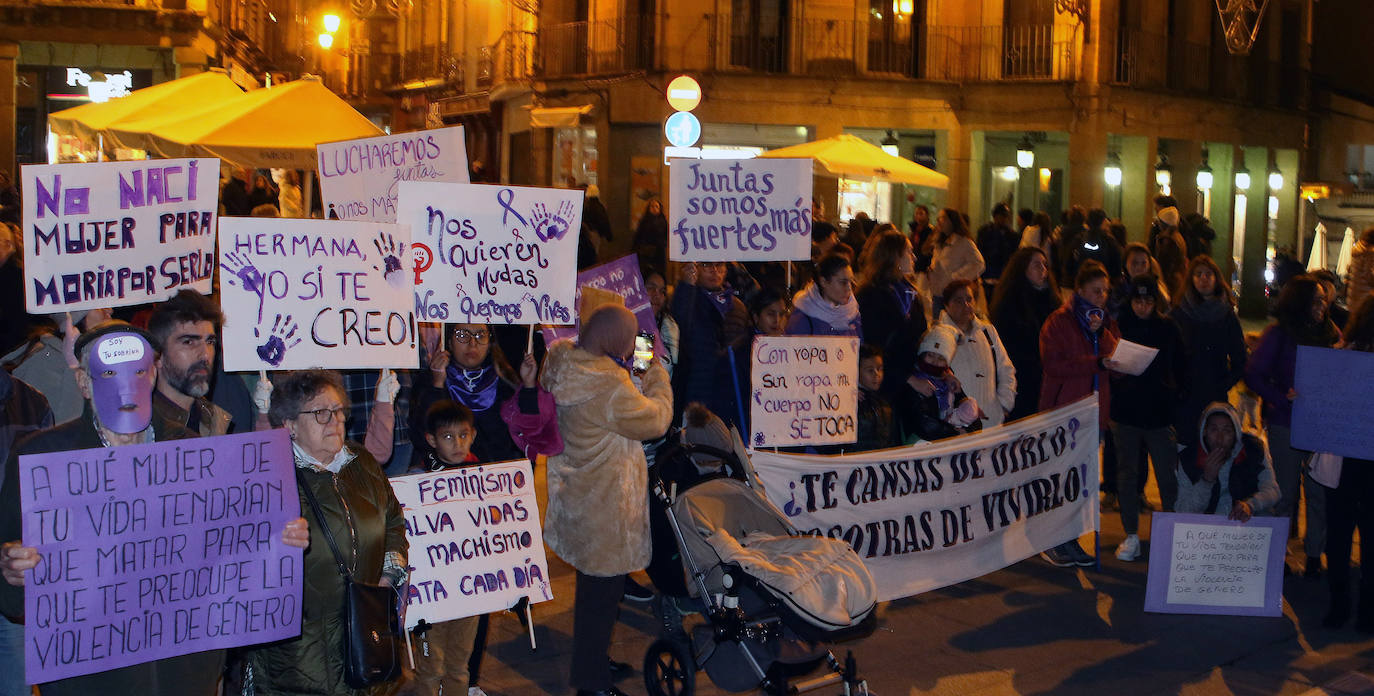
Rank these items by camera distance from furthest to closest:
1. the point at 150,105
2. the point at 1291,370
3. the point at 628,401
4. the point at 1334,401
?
the point at 150,105
the point at 1291,370
the point at 1334,401
the point at 628,401

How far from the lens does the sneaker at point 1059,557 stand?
8.81m

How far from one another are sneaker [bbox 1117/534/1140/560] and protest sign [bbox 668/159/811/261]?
9.12 feet

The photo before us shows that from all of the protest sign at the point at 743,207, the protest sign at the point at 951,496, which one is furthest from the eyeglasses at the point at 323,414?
the protest sign at the point at 743,207

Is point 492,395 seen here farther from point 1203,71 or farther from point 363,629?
point 1203,71

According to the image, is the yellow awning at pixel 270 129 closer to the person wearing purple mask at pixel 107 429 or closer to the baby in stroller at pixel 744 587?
the baby in stroller at pixel 744 587

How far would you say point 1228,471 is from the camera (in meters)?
8.15

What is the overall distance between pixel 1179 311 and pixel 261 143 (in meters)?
7.05

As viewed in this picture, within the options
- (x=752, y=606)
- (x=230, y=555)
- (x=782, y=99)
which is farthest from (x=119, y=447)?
(x=782, y=99)

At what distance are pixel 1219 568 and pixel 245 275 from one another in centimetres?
536

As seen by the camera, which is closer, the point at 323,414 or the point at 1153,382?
the point at 323,414

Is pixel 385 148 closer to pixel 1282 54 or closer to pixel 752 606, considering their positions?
pixel 752 606

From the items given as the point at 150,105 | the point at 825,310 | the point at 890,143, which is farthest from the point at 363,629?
the point at 890,143

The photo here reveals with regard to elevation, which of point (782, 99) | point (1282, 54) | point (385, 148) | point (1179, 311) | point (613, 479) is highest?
point (1282, 54)

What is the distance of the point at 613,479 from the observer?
5938 millimetres
